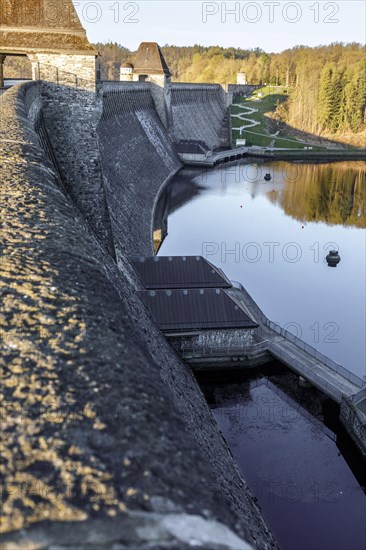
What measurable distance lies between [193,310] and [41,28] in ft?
32.1

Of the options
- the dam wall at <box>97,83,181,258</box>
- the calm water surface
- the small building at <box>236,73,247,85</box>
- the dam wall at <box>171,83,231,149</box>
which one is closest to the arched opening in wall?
the dam wall at <box>171,83,231,149</box>

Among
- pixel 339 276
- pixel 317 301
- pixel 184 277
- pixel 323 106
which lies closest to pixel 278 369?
pixel 184 277

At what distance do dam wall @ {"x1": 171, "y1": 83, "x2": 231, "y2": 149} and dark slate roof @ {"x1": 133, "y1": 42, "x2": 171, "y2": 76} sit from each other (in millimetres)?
7775

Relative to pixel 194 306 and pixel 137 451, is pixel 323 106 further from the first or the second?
pixel 137 451

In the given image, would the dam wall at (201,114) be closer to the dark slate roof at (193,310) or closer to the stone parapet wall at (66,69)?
the dark slate roof at (193,310)

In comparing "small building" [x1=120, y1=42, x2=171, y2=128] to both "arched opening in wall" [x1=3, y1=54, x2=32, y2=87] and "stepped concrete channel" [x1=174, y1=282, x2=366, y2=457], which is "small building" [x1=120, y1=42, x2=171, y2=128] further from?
"stepped concrete channel" [x1=174, y1=282, x2=366, y2=457]

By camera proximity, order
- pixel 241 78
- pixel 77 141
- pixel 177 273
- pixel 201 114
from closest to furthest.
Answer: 1. pixel 77 141
2. pixel 177 273
3. pixel 201 114
4. pixel 241 78

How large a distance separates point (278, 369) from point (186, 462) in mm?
16487

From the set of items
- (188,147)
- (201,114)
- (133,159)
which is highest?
(201,114)

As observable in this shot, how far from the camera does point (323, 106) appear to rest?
81812mm

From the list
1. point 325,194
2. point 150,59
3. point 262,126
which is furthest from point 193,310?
point 262,126

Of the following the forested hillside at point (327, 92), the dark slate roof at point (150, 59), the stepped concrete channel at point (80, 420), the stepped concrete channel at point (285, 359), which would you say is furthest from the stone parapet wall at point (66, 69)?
the forested hillside at point (327, 92)

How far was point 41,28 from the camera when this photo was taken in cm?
1339

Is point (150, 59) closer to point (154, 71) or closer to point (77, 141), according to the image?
point (154, 71)
